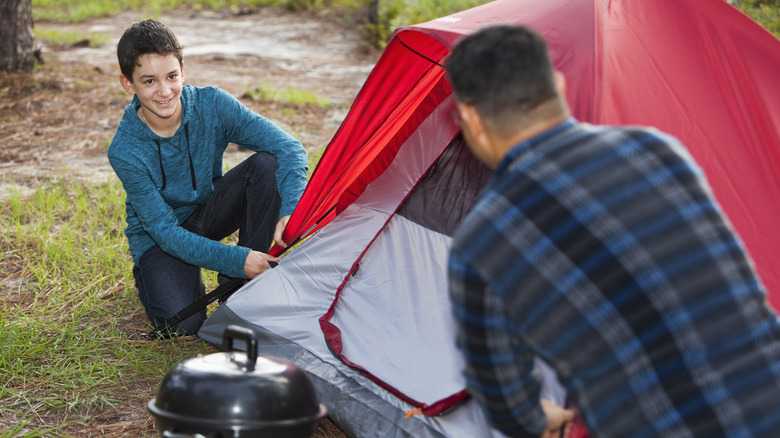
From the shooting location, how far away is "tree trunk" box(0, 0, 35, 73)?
6081 millimetres

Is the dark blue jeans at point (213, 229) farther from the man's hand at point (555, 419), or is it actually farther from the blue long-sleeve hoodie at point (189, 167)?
the man's hand at point (555, 419)

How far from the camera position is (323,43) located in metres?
9.74

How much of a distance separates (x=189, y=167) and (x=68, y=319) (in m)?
0.80

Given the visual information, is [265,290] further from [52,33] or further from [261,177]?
[52,33]

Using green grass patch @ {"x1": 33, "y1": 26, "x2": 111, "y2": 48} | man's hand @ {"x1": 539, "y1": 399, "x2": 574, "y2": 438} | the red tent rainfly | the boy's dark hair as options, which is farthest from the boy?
green grass patch @ {"x1": 33, "y1": 26, "x2": 111, "y2": 48}

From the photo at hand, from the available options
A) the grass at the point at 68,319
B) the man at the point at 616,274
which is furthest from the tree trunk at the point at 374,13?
the man at the point at 616,274

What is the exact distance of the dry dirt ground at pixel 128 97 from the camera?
488 cm

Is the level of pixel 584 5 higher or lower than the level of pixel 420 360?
higher

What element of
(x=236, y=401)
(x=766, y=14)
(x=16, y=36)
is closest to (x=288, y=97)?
(x=16, y=36)

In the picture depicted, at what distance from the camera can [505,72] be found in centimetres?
136

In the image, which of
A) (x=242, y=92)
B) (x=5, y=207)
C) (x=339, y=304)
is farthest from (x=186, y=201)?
(x=242, y=92)

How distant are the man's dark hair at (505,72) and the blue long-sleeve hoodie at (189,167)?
165 centimetres

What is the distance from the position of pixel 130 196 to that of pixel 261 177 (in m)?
0.50

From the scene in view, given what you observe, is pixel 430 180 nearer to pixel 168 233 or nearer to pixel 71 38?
pixel 168 233
